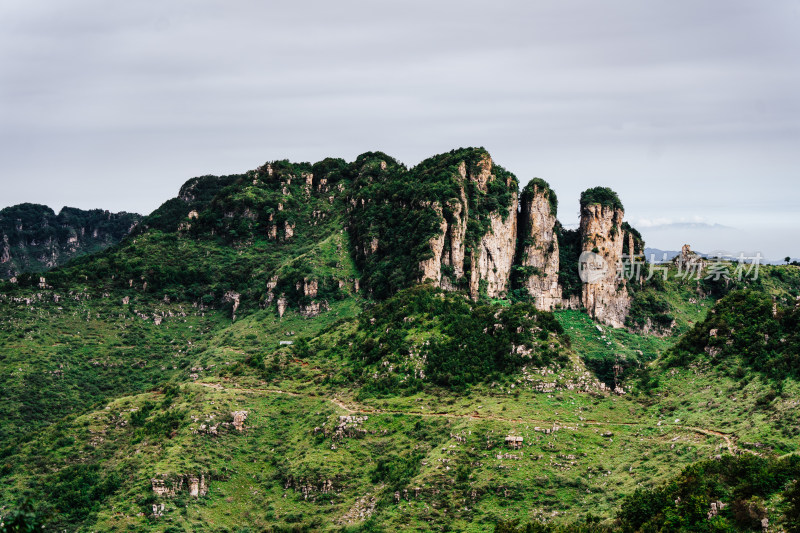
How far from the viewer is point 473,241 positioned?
15375 cm

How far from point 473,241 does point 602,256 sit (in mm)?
32192

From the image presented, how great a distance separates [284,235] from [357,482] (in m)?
102

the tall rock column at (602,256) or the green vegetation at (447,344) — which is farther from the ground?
the tall rock column at (602,256)

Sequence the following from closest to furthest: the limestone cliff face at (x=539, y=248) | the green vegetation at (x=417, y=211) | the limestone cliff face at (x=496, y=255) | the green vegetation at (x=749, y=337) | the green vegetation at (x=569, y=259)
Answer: the green vegetation at (x=749, y=337)
the green vegetation at (x=417, y=211)
the limestone cliff face at (x=496, y=255)
the limestone cliff face at (x=539, y=248)
the green vegetation at (x=569, y=259)

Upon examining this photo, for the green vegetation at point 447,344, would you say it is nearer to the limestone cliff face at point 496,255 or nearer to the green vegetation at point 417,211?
the green vegetation at point 417,211

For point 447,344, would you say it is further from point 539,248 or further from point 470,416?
point 539,248

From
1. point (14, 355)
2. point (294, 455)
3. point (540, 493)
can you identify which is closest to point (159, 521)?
point (294, 455)

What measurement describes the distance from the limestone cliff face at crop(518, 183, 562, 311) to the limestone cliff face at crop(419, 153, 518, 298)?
3.25m

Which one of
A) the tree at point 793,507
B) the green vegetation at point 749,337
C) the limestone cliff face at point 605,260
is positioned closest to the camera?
the tree at point 793,507

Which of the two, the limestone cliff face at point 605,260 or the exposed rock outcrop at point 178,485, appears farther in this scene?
the limestone cliff face at point 605,260

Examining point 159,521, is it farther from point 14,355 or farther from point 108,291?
point 108,291

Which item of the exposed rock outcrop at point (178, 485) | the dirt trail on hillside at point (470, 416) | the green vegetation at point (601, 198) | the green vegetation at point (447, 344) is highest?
the green vegetation at point (601, 198)

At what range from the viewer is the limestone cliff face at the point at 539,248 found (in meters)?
160

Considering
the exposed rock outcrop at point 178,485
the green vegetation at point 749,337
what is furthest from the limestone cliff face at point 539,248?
the exposed rock outcrop at point 178,485
